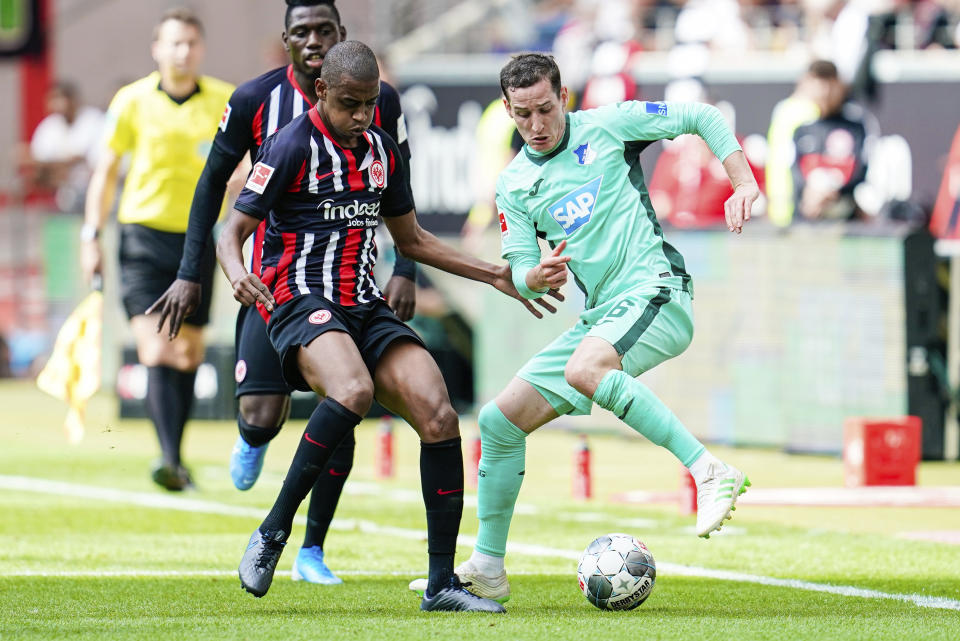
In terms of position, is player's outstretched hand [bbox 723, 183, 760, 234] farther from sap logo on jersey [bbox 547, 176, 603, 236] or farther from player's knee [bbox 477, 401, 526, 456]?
player's knee [bbox 477, 401, 526, 456]

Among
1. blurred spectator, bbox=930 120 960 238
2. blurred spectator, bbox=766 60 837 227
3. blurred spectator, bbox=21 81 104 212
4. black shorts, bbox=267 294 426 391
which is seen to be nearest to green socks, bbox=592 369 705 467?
black shorts, bbox=267 294 426 391

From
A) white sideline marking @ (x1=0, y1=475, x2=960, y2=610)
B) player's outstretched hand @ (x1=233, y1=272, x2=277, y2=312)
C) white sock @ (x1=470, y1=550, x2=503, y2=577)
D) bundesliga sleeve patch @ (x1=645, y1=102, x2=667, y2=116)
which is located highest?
bundesliga sleeve patch @ (x1=645, y1=102, x2=667, y2=116)

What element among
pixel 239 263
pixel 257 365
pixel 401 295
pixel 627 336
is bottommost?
pixel 257 365

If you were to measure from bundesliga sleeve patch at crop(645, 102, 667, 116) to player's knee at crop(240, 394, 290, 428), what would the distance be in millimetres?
2012

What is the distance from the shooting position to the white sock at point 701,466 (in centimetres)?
642

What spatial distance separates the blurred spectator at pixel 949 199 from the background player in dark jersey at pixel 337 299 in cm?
1002

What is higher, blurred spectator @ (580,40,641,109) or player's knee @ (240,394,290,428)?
blurred spectator @ (580,40,641,109)

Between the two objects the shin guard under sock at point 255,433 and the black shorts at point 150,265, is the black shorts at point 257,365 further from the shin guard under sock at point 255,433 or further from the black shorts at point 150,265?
the black shorts at point 150,265

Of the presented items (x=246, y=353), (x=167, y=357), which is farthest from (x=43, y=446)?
(x=246, y=353)

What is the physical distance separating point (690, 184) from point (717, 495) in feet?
34.2

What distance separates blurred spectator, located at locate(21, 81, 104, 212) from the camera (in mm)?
22359

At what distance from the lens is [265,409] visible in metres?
7.80

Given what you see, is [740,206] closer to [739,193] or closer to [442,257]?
[739,193]

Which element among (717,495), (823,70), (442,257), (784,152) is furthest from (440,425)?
(784,152)
